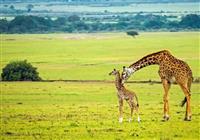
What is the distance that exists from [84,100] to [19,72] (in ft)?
49.0

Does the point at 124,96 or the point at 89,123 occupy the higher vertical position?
the point at 124,96

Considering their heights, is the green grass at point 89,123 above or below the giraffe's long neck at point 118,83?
below

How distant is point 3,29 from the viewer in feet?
410

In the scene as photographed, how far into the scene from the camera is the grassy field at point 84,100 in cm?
1883

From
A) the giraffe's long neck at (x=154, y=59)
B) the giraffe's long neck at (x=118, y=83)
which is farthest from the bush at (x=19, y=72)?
the giraffe's long neck at (x=154, y=59)

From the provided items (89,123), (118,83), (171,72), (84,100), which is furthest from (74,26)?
(171,72)

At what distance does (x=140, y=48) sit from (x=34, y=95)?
156 feet

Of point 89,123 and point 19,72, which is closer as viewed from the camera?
point 89,123

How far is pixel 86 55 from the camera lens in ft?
246

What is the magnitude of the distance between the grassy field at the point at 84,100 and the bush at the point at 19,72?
8.84 feet

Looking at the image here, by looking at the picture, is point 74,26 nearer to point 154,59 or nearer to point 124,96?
point 154,59

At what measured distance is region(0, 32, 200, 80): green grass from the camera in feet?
176

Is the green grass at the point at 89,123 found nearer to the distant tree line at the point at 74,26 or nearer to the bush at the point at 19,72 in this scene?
the bush at the point at 19,72

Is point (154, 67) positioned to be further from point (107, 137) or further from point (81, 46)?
point (107, 137)
